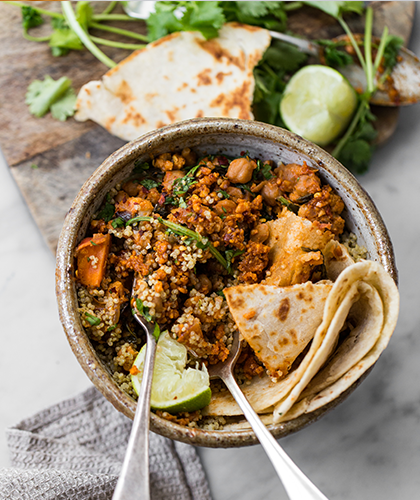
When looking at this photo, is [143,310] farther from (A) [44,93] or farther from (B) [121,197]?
(A) [44,93]

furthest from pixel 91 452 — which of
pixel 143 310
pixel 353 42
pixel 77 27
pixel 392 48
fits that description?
pixel 392 48

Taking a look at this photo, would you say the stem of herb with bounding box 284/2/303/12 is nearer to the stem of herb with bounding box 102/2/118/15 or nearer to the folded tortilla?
the stem of herb with bounding box 102/2/118/15

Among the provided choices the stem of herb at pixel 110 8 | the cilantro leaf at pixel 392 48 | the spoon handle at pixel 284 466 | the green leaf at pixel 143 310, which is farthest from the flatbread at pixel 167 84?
the spoon handle at pixel 284 466

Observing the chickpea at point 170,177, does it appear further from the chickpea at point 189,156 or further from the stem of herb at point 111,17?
the stem of herb at point 111,17

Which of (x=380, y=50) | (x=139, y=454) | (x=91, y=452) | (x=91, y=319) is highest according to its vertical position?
(x=380, y=50)

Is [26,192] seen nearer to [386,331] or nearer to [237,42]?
[237,42]

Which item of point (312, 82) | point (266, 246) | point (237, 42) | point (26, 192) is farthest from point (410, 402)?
point (26, 192)
